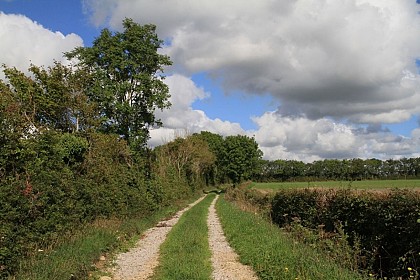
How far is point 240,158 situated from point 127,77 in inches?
1820

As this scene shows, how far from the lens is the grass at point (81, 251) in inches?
366

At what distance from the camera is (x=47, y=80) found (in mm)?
23047

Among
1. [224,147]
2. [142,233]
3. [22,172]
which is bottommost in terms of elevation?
[142,233]

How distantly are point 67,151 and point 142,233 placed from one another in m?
5.81

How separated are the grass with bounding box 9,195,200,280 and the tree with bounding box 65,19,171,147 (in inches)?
586

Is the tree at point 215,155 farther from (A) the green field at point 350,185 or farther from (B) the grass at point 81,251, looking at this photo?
(B) the grass at point 81,251

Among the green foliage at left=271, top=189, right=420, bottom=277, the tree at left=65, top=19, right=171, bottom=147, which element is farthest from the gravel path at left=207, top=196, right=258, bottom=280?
the tree at left=65, top=19, right=171, bottom=147

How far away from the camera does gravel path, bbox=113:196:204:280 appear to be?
1064 cm

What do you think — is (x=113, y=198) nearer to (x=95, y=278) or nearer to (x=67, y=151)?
(x=67, y=151)

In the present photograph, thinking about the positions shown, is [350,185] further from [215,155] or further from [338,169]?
[338,169]

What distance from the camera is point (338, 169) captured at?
130m

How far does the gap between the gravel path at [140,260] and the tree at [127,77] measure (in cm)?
1692

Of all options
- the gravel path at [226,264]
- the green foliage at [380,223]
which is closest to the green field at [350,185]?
the green foliage at [380,223]

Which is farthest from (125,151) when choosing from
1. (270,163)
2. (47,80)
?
(270,163)
